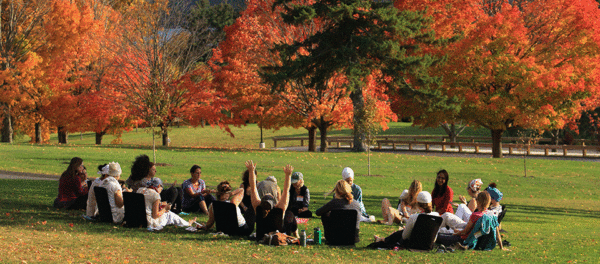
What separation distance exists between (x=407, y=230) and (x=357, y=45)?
23.4 m

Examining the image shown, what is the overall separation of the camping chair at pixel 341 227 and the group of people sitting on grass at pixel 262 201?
60 millimetres

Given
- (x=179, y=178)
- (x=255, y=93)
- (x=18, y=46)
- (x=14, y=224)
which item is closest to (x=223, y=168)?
(x=179, y=178)

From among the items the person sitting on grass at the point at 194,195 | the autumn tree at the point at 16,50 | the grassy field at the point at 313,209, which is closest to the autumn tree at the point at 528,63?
the grassy field at the point at 313,209

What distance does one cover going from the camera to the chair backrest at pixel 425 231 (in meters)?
9.79

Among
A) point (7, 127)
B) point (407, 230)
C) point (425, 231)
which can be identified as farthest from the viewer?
point (7, 127)

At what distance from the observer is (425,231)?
986cm

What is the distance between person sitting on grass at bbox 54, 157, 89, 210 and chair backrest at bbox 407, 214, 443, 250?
7.21m

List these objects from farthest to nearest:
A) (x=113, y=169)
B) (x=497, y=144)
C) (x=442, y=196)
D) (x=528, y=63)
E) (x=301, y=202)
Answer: (x=497, y=144), (x=528, y=63), (x=301, y=202), (x=442, y=196), (x=113, y=169)

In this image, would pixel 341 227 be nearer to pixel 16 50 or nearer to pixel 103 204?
pixel 103 204

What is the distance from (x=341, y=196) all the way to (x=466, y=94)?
2483 cm

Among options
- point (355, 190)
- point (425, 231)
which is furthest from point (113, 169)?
point (425, 231)

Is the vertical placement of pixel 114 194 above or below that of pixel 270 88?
below

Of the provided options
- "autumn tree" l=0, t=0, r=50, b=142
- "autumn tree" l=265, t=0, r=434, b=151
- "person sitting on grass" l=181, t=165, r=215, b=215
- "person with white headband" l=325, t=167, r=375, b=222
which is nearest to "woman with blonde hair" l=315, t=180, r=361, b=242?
"person with white headband" l=325, t=167, r=375, b=222

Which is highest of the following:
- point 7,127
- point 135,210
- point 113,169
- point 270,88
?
point 270,88
